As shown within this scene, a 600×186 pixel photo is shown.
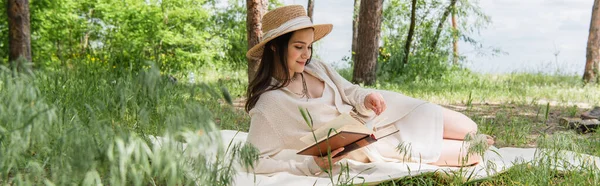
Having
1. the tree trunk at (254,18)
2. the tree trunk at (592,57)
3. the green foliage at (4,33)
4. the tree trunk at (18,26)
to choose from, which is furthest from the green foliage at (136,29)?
the tree trunk at (592,57)

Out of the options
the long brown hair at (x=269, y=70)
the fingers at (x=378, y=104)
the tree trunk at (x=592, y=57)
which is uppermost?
the long brown hair at (x=269, y=70)

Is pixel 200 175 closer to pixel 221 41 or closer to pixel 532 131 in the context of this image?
pixel 532 131

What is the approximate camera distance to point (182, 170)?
2041 mm

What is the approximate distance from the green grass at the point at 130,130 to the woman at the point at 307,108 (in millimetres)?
362

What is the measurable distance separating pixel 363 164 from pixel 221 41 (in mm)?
9456

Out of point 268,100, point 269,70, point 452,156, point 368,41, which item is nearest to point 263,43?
A: point 269,70

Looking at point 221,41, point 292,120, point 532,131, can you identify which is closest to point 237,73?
point 221,41

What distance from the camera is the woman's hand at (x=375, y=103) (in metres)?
4.01

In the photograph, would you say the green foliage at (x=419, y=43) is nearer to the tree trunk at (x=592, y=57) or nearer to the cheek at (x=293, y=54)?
the tree trunk at (x=592, y=57)

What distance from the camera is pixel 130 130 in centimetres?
288

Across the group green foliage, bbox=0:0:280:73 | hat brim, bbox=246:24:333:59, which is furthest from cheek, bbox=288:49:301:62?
green foliage, bbox=0:0:280:73

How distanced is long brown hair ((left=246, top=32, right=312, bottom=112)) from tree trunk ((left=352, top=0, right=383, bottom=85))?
6017mm

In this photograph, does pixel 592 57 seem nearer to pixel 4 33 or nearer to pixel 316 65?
pixel 316 65

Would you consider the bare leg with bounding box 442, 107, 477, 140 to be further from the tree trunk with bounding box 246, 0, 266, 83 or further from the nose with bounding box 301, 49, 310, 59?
the tree trunk with bounding box 246, 0, 266, 83
